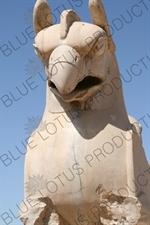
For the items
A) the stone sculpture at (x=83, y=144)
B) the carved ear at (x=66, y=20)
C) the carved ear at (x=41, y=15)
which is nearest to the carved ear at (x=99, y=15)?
the stone sculpture at (x=83, y=144)

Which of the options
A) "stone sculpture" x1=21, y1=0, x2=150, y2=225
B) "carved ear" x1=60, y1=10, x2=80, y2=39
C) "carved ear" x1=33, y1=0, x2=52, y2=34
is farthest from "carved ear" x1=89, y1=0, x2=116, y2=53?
"carved ear" x1=33, y1=0, x2=52, y2=34

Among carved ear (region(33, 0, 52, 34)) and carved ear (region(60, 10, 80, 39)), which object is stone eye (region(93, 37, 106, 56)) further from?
carved ear (region(33, 0, 52, 34))

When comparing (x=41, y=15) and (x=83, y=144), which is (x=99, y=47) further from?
(x=83, y=144)

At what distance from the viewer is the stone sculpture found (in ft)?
15.3

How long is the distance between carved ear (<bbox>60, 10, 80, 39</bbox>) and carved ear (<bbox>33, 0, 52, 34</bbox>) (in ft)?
1.24

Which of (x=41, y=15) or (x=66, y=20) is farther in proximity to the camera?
(x=41, y=15)

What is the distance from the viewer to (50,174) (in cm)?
478

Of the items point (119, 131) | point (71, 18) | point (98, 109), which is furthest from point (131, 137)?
point (71, 18)

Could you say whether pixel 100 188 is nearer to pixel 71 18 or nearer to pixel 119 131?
pixel 119 131

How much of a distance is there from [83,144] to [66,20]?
1231 millimetres

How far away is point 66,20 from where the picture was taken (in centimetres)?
480

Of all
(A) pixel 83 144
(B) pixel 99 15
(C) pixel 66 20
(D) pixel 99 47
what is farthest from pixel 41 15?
(A) pixel 83 144

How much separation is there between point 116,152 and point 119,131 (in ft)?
0.77

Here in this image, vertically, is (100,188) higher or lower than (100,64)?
lower
